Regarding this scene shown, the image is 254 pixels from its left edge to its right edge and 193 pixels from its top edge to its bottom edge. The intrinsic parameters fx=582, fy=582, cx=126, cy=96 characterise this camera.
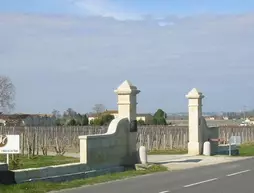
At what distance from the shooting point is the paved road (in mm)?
17266

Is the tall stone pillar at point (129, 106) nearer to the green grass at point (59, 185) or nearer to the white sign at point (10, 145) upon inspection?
the green grass at point (59, 185)

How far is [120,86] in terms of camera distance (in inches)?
1029

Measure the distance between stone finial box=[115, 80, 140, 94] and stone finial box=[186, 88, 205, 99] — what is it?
8.13 m

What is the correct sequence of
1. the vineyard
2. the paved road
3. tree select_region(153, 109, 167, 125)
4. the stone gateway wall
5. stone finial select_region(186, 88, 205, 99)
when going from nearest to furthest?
the paved road
the stone gateway wall
stone finial select_region(186, 88, 205, 99)
the vineyard
tree select_region(153, 109, 167, 125)

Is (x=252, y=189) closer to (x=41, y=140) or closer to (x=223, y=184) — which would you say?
(x=223, y=184)

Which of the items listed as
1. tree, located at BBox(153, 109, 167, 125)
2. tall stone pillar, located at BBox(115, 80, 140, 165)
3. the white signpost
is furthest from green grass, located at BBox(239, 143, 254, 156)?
tree, located at BBox(153, 109, 167, 125)

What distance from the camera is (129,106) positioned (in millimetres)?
25906

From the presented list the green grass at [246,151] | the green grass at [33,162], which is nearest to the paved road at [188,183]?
the green grass at [33,162]

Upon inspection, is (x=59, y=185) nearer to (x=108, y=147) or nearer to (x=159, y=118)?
(x=108, y=147)

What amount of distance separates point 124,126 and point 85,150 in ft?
12.2

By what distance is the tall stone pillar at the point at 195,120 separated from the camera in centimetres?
3372

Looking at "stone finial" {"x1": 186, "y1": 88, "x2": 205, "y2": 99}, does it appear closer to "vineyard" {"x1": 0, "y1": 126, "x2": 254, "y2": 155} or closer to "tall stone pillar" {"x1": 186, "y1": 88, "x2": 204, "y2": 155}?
"tall stone pillar" {"x1": 186, "y1": 88, "x2": 204, "y2": 155}

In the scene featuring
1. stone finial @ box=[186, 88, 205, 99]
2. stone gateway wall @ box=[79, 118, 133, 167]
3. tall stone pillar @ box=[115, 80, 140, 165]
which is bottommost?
stone gateway wall @ box=[79, 118, 133, 167]

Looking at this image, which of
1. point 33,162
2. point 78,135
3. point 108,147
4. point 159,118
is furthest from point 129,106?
point 159,118
